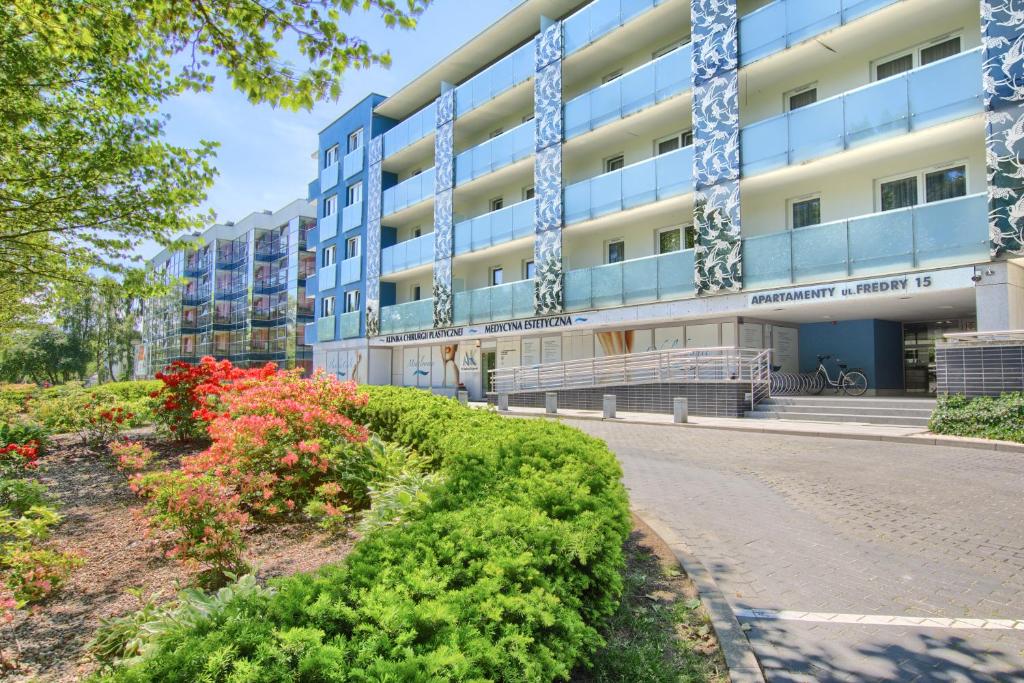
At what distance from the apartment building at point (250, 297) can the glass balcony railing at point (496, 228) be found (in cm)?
2668

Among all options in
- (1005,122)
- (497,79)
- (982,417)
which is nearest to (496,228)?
(497,79)

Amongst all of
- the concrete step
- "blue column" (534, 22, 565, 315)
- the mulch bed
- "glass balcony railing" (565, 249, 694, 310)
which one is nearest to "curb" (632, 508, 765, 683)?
the mulch bed

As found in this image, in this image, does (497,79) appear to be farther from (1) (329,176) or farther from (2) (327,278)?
(2) (327,278)

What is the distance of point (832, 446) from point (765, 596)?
27.3 feet

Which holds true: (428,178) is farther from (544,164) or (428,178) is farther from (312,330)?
(312,330)

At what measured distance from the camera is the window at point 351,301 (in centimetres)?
3578

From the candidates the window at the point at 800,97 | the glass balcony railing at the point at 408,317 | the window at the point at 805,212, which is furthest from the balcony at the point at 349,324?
the window at the point at 800,97

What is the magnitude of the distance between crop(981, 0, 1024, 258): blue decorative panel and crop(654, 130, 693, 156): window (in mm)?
8757

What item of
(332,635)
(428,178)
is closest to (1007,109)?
(332,635)

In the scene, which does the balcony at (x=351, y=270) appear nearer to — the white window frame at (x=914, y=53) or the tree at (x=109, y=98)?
the tree at (x=109, y=98)

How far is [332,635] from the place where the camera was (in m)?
2.09

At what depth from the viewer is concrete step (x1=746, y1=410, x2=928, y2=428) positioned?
13.6m

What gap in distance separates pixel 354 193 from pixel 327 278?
18.9 feet

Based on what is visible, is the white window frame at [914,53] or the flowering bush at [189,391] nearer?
the flowering bush at [189,391]
